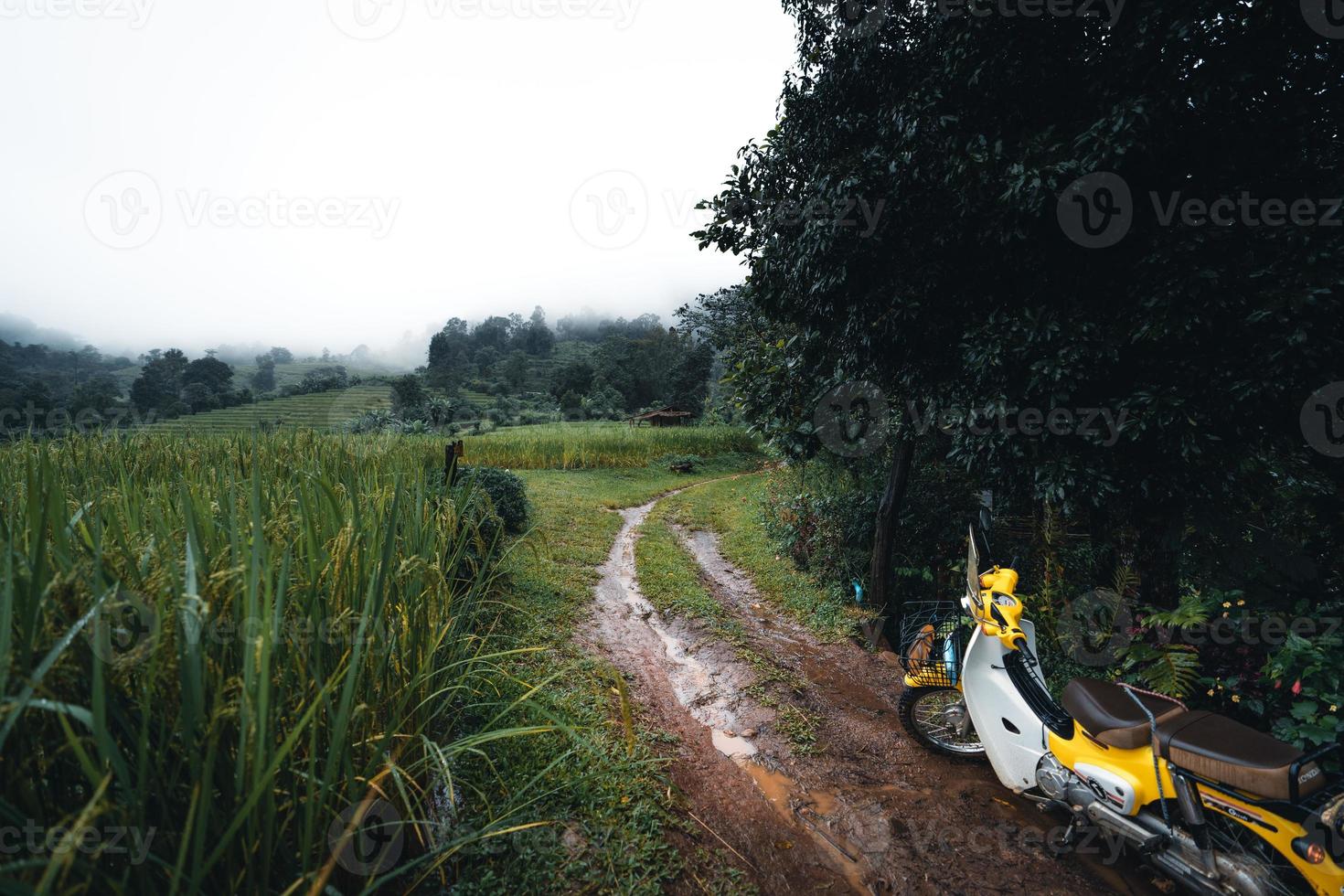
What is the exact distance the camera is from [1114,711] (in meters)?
2.16

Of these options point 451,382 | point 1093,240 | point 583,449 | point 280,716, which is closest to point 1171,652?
point 1093,240

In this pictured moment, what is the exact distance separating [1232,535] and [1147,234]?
177 centimetres

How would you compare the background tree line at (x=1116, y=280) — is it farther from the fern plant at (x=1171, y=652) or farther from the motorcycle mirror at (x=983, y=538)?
the motorcycle mirror at (x=983, y=538)

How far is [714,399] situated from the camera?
3078 centimetres

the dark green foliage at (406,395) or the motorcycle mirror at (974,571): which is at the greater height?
the dark green foliage at (406,395)

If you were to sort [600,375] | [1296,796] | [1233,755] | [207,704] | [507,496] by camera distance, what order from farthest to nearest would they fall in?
[600,375] < [507,496] < [1233,755] < [1296,796] < [207,704]

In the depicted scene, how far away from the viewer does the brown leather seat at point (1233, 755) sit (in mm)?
1684

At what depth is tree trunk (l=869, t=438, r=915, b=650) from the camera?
198 inches

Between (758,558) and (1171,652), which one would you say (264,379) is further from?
(1171,652)

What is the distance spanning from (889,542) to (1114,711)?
3078mm

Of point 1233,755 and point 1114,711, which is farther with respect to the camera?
point 1114,711

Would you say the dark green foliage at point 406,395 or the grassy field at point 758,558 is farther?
the dark green foliage at point 406,395

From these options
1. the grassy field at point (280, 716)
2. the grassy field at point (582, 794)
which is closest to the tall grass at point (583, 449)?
the grassy field at point (582, 794)

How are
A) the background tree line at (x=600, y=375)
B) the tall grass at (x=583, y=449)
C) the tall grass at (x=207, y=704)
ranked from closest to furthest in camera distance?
the tall grass at (x=207, y=704) < the tall grass at (x=583, y=449) < the background tree line at (x=600, y=375)
